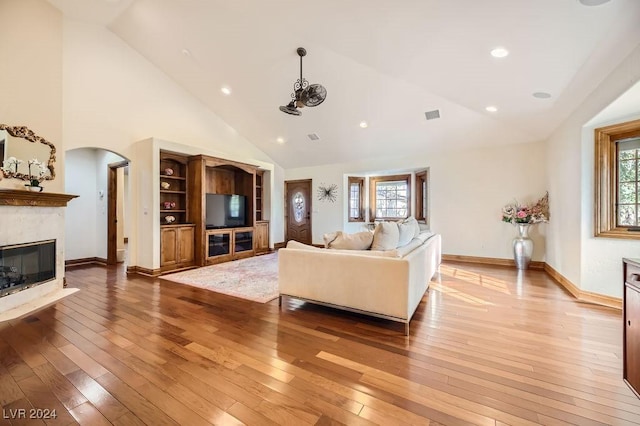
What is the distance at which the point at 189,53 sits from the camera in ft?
16.1

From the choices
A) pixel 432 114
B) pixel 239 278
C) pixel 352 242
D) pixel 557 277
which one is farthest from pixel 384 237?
pixel 557 277

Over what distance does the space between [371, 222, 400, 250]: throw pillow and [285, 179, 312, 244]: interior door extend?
529cm

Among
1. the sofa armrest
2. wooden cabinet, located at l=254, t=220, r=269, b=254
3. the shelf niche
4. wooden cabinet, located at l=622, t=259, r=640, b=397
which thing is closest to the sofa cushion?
the sofa armrest

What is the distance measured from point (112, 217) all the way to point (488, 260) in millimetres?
7961

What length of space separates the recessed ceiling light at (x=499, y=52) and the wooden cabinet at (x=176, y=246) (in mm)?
5544

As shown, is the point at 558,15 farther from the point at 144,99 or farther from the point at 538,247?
the point at 144,99

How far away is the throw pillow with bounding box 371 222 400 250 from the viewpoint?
3046mm

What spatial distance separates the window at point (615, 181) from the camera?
3.33m

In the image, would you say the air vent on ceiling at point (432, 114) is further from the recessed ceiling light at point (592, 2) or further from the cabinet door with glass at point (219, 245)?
the cabinet door with glass at point (219, 245)

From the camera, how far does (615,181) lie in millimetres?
3428

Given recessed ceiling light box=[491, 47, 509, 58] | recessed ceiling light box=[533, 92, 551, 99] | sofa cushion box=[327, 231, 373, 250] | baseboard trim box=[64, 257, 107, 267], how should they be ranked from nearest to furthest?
recessed ceiling light box=[491, 47, 509, 58] < sofa cushion box=[327, 231, 373, 250] < recessed ceiling light box=[533, 92, 551, 99] < baseboard trim box=[64, 257, 107, 267]

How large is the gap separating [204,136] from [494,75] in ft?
18.8

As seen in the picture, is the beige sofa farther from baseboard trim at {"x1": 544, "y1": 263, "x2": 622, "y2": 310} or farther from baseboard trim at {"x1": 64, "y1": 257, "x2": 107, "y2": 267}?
baseboard trim at {"x1": 64, "y1": 257, "x2": 107, "y2": 267}

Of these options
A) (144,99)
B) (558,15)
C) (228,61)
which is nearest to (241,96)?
(228,61)
